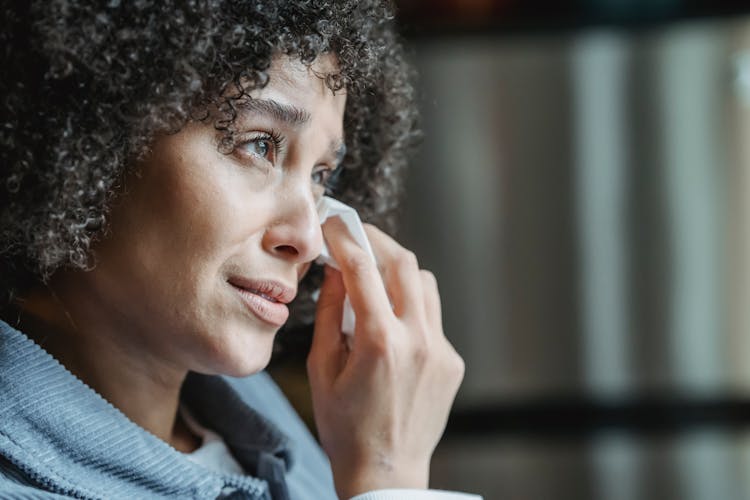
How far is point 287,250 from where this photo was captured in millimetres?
953

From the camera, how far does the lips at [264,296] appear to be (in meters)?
0.92

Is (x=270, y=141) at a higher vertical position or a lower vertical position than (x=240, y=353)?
higher

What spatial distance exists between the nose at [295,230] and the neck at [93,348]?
0.17 metres

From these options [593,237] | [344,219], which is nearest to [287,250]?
[344,219]

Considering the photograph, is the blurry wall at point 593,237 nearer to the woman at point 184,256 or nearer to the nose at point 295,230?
the woman at point 184,256

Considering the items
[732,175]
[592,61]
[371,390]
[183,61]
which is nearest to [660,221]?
[732,175]

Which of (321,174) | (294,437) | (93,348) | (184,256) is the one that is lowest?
(294,437)

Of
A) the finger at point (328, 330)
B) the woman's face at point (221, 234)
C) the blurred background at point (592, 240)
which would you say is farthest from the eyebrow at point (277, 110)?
the blurred background at point (592, 240)

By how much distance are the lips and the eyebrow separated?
0.16 meters

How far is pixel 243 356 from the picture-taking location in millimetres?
935

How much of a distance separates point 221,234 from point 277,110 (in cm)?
13

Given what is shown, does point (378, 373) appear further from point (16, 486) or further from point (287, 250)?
point (16, 486)

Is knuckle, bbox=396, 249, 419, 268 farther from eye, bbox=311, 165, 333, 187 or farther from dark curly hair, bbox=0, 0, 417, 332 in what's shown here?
dark curly hair, bbox=0, 0, 417, 332

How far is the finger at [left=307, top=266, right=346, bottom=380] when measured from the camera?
1.07 m
